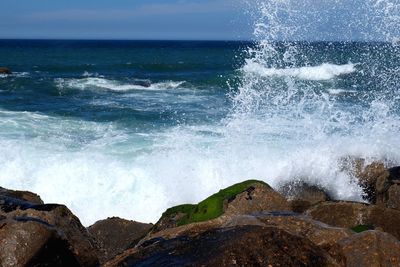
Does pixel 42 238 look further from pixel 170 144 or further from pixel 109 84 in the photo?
pixel 109 84

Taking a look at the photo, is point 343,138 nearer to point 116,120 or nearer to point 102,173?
point 102,173

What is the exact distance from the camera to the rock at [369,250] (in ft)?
12.6

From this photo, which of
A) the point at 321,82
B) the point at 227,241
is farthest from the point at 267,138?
the point at 321,82

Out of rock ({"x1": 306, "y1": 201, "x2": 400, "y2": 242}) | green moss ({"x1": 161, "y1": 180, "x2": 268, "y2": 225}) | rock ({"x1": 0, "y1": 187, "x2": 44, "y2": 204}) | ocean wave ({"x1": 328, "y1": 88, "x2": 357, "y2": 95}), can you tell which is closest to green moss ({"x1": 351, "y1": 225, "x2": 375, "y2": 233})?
rock ({"x1": 306, "y1": 201, "x2": 400, "y2": 242})

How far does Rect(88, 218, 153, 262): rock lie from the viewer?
7086mm

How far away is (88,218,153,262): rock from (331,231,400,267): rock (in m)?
3.55

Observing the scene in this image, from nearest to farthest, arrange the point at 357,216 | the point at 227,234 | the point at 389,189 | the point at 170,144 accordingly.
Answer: the point at 227,234
the point at 357,216
the point at 389,189
the point at 170,144

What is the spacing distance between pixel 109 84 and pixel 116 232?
1960 cm

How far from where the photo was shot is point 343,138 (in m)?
11.5

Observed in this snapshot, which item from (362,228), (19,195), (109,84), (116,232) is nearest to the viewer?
(362,228)

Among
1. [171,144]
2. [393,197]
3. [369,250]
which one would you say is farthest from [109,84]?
[369,250]

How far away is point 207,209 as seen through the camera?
6004 mm

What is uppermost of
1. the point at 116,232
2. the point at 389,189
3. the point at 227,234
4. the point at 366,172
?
the point at 227,234

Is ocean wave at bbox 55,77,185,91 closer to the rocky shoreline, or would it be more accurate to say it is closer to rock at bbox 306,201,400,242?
the rocky shoreline
